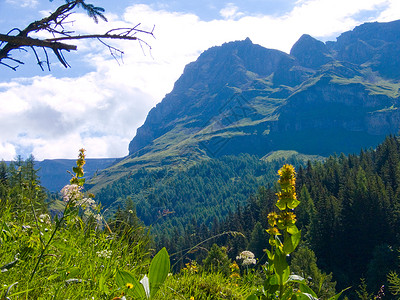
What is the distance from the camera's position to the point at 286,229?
2176mm

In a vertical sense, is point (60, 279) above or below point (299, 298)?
above

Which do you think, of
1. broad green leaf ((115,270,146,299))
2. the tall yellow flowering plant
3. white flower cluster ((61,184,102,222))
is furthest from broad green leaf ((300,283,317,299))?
white flower cluster ((61,184,102,222))

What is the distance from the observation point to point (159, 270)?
8.42 ft

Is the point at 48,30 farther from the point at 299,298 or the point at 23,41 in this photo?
the point at 299,298

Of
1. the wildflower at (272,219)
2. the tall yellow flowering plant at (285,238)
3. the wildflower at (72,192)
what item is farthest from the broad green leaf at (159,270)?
the wildflower at (72,192)

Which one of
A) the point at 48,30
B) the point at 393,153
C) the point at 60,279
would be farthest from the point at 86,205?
the point at 393,153

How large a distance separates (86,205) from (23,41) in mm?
2041

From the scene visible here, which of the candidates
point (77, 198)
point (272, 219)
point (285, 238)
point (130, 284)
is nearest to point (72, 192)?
point (77, 198)

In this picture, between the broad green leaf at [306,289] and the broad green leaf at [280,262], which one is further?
the broad green leaf at [306,289]

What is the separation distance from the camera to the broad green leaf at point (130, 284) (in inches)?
93.7

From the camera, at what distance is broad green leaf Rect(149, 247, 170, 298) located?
2527 mm

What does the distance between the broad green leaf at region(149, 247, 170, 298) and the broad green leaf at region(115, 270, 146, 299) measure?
11cm

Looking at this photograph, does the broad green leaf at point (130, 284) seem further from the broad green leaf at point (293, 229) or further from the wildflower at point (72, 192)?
the broad green leaf at point (293, 229)

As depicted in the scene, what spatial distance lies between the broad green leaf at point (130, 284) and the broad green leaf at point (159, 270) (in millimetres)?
107
